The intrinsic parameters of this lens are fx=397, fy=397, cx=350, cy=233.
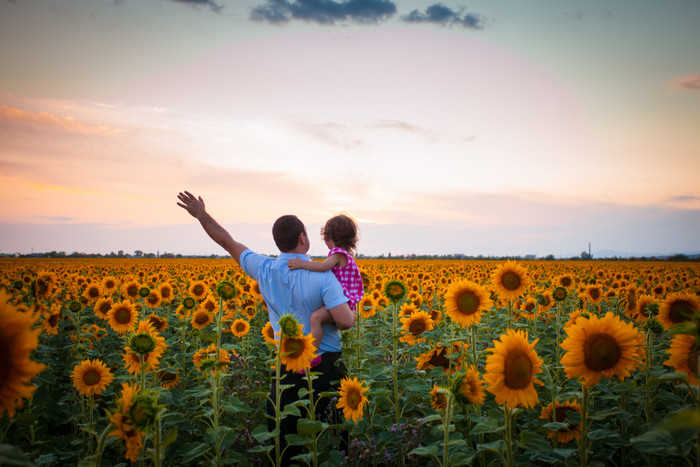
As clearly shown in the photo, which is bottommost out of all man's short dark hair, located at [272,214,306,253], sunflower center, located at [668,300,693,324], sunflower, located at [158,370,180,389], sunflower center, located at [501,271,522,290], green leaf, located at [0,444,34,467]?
sunflower, located at [158,370,180,389]

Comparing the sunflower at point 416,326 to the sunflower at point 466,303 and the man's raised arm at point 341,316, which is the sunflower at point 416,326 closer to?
the sunflower at point 466,303

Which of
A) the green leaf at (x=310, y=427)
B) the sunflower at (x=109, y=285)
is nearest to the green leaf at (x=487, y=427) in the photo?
the green leaf at (x=310, y=427)

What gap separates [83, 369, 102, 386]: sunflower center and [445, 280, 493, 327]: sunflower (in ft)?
11.2

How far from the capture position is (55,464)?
3.79m

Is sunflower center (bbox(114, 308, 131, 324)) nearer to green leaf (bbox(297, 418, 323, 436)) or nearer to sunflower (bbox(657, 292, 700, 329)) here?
green leaf (bbox(297, 418, 323, 436))

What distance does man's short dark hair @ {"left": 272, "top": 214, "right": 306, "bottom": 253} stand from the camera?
3.82m

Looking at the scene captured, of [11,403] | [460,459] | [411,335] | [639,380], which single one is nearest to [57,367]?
[411,335]

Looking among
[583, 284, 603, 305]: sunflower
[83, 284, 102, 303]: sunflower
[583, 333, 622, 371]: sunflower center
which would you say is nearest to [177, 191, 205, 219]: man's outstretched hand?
[583, 333, 622, 371]: sunflower center

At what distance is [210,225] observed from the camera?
4164 mm

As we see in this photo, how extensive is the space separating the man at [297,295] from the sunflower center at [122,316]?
232cm

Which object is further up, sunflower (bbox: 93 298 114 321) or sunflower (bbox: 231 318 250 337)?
sunflower (bbox: 93 298 114 321)

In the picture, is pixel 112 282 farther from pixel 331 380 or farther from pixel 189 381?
pixel 331 380

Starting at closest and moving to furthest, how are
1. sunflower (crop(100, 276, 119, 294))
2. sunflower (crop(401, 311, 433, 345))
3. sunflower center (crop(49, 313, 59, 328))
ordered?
1. sunflower (crop(401, 311, 433, 345))
2. sunflower center (crop(49, 313, 59, 328))
3. sunflower (crop(100, 276, 119, 294))

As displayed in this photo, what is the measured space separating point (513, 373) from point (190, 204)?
345 cm
